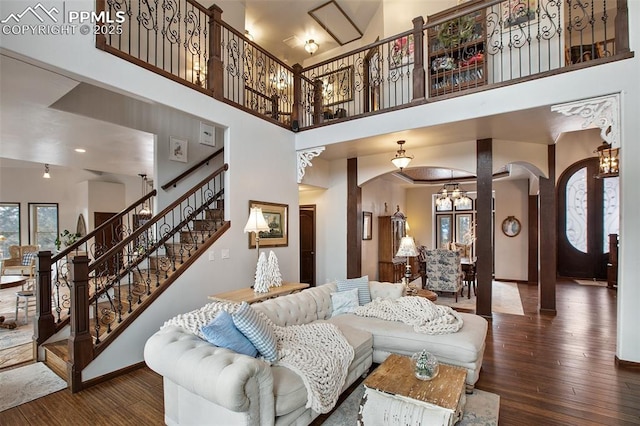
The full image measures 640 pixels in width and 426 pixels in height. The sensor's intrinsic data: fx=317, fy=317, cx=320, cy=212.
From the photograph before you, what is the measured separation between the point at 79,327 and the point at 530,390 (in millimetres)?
4176

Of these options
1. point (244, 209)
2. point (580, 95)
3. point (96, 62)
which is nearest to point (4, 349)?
point (244, 209)

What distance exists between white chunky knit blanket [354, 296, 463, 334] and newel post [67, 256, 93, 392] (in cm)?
274

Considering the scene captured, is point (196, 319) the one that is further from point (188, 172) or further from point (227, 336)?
point (188, 172)

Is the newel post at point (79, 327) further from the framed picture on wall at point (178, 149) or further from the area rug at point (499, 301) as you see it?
the area rug at point (499, 301)

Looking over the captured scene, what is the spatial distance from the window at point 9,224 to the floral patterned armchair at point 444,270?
11.5 metres

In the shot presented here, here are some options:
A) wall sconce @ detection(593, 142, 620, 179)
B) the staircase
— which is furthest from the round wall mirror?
the staircase

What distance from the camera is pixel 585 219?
8.68 meters

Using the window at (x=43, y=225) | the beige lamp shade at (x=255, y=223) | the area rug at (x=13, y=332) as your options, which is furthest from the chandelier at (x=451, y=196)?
the window at (x=43, y=225)

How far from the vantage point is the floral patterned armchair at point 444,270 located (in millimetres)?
6383

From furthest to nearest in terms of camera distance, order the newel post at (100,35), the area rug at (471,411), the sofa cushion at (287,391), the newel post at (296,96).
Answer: the newel post at (296,96)
the newel post at (100,35)
the area rug at (471,411)
the sofa cushion at (287,391)

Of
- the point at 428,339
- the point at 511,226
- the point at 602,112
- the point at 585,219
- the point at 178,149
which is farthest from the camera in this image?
the point at 511,226

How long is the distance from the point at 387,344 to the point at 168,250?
11.4 feet

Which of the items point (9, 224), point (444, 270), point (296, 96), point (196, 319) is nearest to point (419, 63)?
point (296, 96)

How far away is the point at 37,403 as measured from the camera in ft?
8.91
